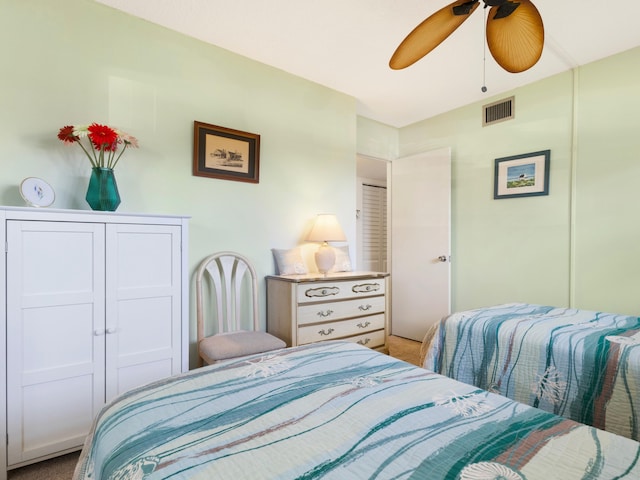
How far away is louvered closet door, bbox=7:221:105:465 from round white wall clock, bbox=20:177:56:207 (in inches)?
8.9

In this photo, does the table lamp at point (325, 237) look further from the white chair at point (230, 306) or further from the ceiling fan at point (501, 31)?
the ceiling fan at point (501, 31)

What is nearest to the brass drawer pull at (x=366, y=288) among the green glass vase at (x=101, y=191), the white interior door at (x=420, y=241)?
the white interior door at (x=420, y=241)

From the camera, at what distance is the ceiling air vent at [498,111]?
3268mm

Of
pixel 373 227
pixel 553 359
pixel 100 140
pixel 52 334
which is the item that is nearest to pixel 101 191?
pixel 100 140

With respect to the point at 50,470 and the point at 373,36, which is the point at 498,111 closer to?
the point at 373,36

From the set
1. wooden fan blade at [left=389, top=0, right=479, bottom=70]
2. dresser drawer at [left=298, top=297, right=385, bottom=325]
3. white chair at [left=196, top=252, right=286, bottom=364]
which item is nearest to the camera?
wooden fan blade at [left=389, top=0, right=479, bottom=70]

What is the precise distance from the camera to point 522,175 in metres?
3.17

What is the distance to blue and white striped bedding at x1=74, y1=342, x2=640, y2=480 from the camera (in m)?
0.62

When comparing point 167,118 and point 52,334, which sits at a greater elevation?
point 167,118

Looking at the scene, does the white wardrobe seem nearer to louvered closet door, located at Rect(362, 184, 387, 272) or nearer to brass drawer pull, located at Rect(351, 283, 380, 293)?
brass drawer pull, located at Rect(351, 283, 380, 293)

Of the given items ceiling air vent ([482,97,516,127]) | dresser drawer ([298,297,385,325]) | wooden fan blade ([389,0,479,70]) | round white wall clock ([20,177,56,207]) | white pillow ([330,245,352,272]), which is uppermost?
ceiling air vent ([482,97,516,127])

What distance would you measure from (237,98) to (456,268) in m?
2.79

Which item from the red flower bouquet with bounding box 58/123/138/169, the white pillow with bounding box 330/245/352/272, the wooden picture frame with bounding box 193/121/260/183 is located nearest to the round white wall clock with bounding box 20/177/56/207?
the red flower bouquet with bounding box 58/123/138/169

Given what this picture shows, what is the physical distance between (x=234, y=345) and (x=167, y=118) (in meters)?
1.64
